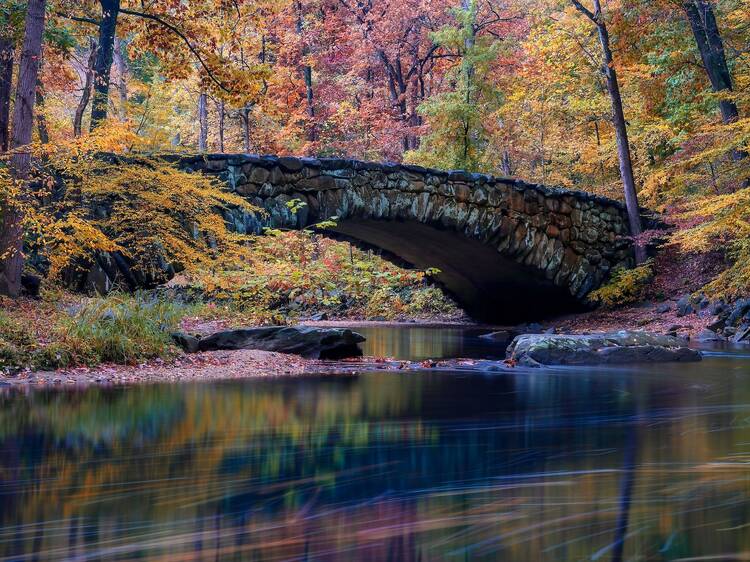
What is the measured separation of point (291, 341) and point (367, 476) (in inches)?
244

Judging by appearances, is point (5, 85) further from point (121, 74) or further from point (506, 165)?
point (506, 165)

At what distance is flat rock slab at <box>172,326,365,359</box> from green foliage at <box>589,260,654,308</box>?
32.8 ft

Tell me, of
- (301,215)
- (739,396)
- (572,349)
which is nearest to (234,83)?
(301,215)

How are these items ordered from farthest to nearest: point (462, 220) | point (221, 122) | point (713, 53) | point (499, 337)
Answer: point (221, 122) → point (499, 337) → point (462, 220) → point (713, 53)

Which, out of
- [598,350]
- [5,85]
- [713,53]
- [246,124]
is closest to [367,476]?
[598,350]

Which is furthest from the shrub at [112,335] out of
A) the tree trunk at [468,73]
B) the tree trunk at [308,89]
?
the tree trunk at [308,89]

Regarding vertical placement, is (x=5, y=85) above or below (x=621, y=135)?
below

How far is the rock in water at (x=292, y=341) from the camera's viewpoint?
Result: 9438mm

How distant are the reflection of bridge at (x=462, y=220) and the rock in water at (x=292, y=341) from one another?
10.9ft

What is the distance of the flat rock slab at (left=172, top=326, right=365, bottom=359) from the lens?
9414mm

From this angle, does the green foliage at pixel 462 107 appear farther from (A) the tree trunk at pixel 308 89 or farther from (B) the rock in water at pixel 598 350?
(B) the rock in water at pixel 598 350

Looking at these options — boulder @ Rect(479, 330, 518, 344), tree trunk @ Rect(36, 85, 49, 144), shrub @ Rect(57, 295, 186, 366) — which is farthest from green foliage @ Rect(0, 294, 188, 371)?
boulder @ Rect(479, 330, 518, 344)

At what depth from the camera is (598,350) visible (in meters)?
10.2

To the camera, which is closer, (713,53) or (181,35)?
(181,35)
